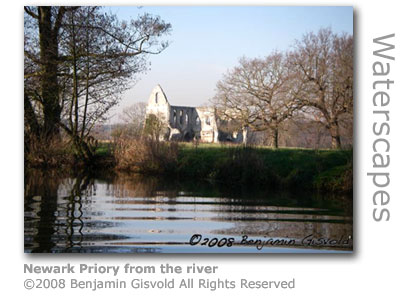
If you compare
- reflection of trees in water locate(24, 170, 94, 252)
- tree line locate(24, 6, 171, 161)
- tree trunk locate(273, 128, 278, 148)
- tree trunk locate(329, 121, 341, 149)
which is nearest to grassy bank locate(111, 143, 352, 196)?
tree trunk locate(329, 121, 341, 149)

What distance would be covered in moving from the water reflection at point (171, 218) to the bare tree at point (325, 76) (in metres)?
2.00

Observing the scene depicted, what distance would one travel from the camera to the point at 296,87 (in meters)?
15.9

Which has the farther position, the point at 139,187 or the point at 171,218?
the point at 139,187

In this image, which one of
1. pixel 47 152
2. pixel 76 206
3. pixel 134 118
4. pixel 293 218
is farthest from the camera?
pixel 47 152

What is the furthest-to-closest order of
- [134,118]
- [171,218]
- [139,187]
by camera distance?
[134,118] < [139,187] < [171,218]

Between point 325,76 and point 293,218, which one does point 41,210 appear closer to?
point 293,218

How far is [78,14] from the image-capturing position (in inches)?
414

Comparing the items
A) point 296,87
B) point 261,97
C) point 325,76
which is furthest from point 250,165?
point 261,97

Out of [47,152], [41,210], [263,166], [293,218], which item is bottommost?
[293,218]

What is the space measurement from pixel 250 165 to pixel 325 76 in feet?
9.22

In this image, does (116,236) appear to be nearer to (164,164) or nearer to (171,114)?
(171,114)

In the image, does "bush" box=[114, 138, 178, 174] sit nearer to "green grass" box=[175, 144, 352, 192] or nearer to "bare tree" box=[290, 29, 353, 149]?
"green grass" box=[175, 144, 352, 192]

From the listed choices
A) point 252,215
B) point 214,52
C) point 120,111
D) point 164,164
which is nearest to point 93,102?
point 120,111
